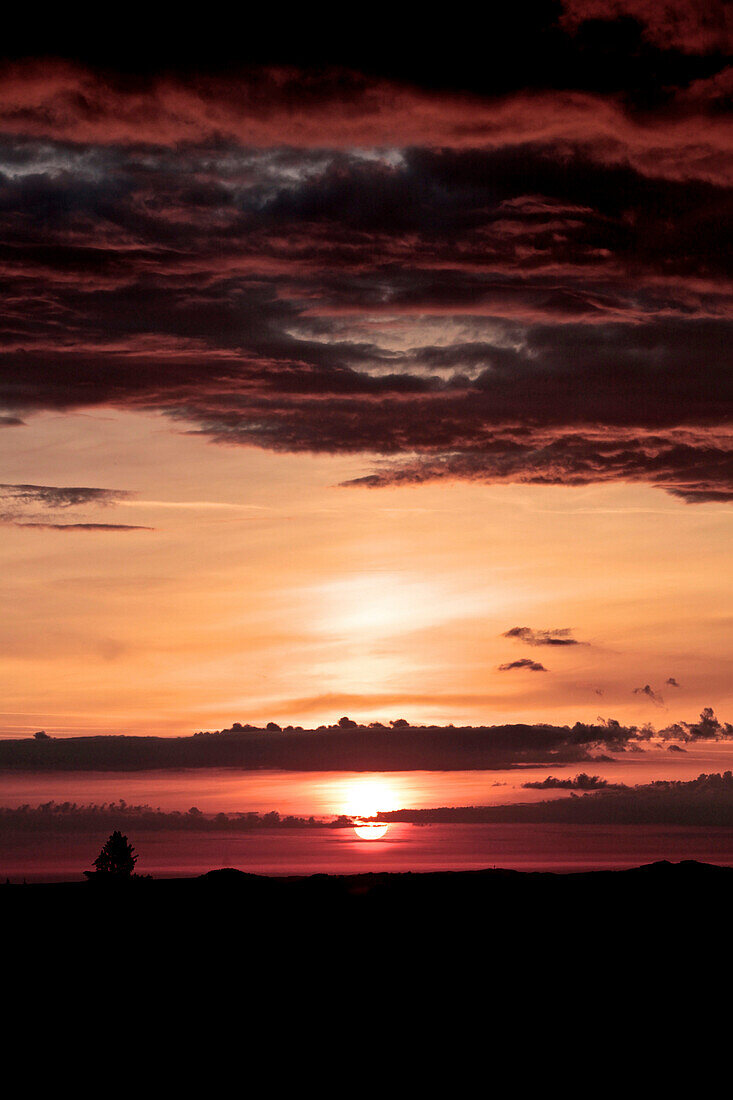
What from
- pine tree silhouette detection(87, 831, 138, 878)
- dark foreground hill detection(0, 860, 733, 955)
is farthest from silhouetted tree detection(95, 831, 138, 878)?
dark foreground hill detection(0, 860, 733, 955)

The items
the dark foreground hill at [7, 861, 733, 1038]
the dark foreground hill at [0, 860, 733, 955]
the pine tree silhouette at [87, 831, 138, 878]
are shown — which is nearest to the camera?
the dark foreground hill at [7, 861, 733, 1038]

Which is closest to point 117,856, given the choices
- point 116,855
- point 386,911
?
point 116,855

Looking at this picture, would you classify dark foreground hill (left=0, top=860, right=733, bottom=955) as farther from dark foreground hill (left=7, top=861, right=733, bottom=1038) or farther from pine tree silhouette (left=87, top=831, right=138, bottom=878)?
pine tree silhouette (left=87, top=831, right=138, bottom=878)

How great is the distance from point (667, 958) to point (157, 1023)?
18221 mm

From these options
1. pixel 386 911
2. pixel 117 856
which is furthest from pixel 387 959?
pixel 117 856

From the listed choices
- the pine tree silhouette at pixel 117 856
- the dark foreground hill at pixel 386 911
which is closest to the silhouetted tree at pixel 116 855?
the pine tree silhouette at pixel 117 856

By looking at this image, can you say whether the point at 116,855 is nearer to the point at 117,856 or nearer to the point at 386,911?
the point at 117,856

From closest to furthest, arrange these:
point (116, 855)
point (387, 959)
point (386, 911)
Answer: point (387, 959)
point (386, 911)
point (116, 855)

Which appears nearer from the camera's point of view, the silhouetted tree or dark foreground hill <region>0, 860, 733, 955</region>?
dark foreground hill <region>0, 860, 733, 955</region>

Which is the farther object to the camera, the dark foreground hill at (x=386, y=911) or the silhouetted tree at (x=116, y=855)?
the silhouetted tree at (x=116, y=855)

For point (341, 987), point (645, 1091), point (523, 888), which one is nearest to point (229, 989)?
point (341, 987)

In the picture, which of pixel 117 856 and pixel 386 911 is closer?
pixel 386 911

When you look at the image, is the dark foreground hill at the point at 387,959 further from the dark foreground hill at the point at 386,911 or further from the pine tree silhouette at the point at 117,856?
the pine tree silhouette at the point at 117,856

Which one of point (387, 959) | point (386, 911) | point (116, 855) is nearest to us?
point (387, 959)
